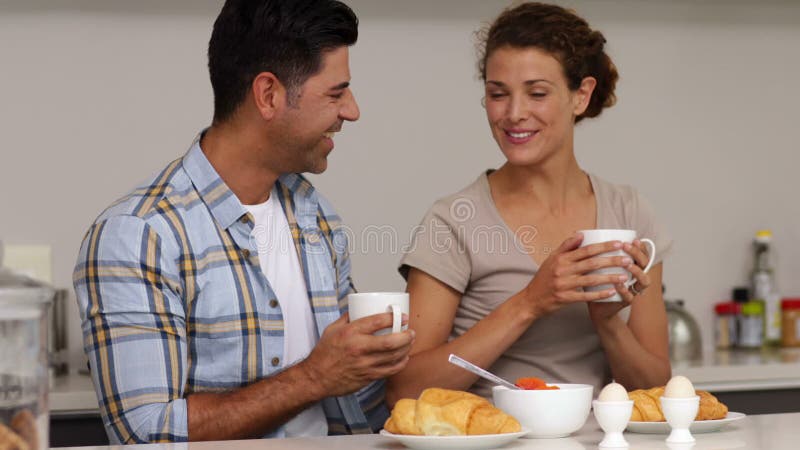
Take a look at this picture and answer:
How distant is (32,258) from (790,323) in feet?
6.22

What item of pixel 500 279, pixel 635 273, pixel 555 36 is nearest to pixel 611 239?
pixel 635 273

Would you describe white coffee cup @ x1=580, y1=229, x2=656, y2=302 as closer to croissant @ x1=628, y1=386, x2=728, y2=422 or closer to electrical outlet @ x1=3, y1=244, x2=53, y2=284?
croissant @ x1=628, y1=386, x2=728, y2=422

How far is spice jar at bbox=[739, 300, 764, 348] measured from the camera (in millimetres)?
2719

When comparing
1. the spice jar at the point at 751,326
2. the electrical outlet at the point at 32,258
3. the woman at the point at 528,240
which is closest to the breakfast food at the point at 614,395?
the woman at the point at 528,240

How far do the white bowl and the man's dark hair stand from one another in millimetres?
665

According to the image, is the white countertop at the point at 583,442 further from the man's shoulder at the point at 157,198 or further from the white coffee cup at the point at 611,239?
the man's shoulder at the point at 157,198

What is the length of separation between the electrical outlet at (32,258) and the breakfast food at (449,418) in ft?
4.93

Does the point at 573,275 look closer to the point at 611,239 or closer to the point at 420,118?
the point at 611,239

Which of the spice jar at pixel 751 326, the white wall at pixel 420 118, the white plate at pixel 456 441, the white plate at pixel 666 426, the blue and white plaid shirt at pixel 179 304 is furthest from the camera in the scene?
the spice jar at pixel 751 326

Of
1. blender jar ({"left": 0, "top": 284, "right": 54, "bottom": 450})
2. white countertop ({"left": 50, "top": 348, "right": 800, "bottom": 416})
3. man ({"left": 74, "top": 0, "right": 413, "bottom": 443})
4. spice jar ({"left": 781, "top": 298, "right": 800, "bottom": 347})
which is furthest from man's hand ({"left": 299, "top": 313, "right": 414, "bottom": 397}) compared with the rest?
spice jar ({"left": 781, "top": 298, "right": 800, "bottom": 347})

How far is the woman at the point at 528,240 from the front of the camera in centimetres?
163

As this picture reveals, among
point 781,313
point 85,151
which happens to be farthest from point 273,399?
point 781,313

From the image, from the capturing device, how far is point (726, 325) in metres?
2.79

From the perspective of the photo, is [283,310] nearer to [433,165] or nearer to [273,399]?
[273,399]
